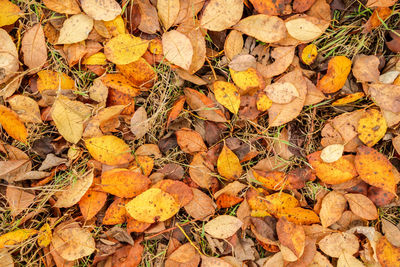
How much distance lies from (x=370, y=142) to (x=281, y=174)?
0.40 m

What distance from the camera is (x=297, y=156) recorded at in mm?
1405

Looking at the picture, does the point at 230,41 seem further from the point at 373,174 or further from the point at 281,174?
the point at 373,174

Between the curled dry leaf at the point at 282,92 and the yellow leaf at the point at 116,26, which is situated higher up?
the yellow leaf at the point at 116,26

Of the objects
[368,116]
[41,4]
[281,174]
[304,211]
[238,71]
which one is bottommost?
[304,211]

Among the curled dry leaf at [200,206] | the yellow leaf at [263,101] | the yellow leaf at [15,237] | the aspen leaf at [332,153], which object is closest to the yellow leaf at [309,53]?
the yellow leaf at [263,101]

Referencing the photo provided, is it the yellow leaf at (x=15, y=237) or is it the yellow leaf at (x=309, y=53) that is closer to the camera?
the yellow leaf at (x=15, y=237)

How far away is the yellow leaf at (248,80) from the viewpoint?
1352 mm

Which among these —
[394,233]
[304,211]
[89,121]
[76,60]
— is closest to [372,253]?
[394,233]

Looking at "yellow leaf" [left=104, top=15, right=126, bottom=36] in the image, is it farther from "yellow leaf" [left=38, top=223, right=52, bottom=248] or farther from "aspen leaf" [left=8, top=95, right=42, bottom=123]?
"yellow leaf" [left=38, top=223, right=52, bottom=248]

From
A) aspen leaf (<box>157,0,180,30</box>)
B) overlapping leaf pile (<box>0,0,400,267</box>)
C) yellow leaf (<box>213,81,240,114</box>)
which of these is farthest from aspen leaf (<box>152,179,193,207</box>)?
aspen leaf (<box>157,0,180,30</box>)

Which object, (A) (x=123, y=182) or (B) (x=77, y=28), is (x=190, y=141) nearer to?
(A) (x=123, y=182)

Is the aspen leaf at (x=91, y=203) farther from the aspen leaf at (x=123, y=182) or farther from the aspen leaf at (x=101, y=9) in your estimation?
the aspen leaf at (x=101, y=9)

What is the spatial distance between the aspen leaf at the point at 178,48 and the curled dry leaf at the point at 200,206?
0.53 m

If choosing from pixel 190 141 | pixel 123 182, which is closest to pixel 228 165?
pixel 190 141
